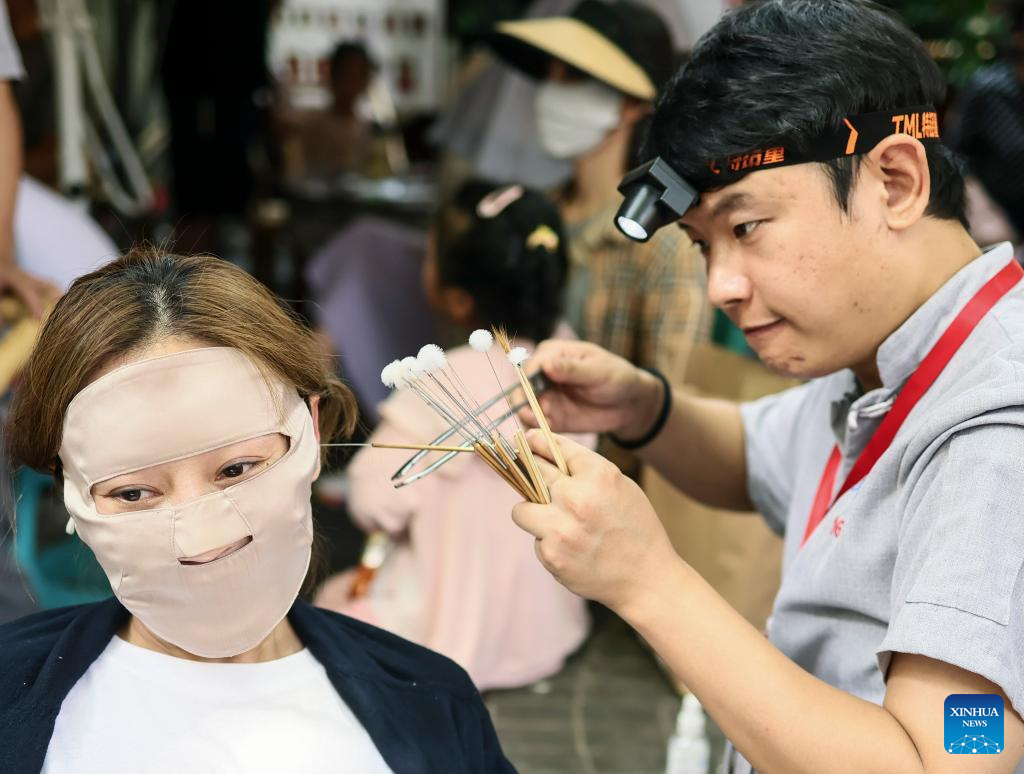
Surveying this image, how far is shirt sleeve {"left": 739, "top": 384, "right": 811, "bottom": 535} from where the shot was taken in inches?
81.1

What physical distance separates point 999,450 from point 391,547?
7.42 ft

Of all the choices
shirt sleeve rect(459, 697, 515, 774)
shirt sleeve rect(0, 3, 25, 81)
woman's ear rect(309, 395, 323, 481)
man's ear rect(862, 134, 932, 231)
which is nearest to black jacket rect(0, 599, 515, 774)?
shirt sleeve rect(459, 697, 515, 774)

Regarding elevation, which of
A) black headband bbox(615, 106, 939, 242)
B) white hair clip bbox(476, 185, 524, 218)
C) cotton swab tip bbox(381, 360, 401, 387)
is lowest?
white hair clip bbox(476, 185, 524, 218)

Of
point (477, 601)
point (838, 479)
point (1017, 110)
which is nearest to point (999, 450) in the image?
point (838, 479)

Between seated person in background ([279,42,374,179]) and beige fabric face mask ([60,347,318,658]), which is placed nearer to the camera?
beige fabric face mask ([60,347,318,658])

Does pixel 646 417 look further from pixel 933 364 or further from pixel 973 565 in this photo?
pixel 973 565

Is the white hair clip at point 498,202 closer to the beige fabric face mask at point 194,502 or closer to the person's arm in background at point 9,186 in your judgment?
the person's arm in background at point 9,186

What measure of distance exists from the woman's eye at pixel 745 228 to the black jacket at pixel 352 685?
704mm

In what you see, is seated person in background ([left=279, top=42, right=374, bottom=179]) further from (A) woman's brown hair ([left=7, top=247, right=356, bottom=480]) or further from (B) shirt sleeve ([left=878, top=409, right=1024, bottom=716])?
(B) shirt sleeve ([left=878, top=409, right=1024, bottom=716])

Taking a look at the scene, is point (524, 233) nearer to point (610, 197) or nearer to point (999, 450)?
point (610, 197)

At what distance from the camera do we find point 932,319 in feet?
5.00

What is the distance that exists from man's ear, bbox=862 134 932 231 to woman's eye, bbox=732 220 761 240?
15 cm

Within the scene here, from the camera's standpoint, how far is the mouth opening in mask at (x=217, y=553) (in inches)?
53.6

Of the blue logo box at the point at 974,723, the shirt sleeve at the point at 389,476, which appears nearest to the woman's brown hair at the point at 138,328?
the blue logo box at the point at 974,723
